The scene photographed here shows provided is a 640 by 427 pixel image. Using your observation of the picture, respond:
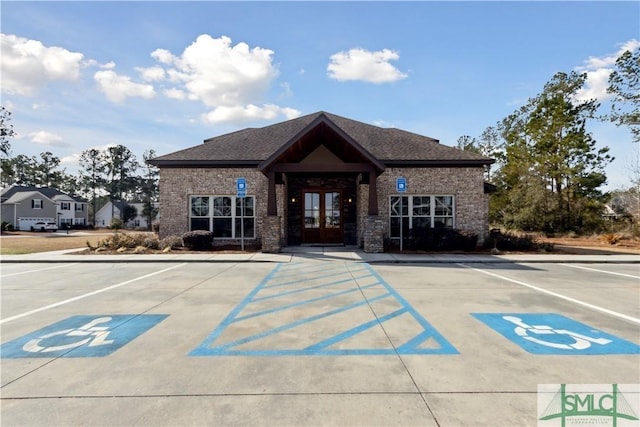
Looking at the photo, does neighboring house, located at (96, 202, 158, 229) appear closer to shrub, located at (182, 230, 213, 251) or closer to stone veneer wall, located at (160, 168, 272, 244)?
stone veneer wall, located at (160, 168, 272, 244)

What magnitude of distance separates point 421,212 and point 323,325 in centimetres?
1296

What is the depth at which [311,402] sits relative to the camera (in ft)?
9.80

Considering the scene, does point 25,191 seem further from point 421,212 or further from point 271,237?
point 421,212

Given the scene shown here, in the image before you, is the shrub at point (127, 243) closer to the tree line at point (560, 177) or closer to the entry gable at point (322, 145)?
the entry gable at point (322, 145)

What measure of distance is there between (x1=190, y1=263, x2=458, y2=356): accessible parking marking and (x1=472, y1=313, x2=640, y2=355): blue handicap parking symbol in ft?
3.71

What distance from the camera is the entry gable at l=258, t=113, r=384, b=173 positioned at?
13312 mm

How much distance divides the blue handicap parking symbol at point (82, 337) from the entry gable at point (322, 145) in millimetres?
9228

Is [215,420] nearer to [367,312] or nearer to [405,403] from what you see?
[405,403]

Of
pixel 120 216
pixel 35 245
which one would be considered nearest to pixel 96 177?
pixel 120 216

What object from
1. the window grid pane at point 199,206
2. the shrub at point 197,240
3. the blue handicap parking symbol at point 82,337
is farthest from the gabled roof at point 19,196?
the blue handicap parking symbol at point 82,337

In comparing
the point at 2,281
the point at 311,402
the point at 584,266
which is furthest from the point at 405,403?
the point at 584,266

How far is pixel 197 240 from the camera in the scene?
15.0 metres

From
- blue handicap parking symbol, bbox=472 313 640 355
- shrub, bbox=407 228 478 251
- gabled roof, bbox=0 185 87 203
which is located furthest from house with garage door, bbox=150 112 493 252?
gabled roof, bbox=0 185 87 203

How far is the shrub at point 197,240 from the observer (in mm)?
14945
